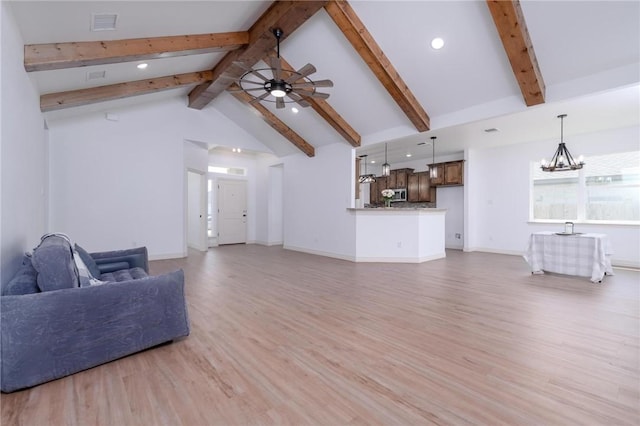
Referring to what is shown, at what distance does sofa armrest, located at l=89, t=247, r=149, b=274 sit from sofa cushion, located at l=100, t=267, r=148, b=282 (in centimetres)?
8

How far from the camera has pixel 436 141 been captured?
7230 mm

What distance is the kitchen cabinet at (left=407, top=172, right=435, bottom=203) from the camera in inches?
347

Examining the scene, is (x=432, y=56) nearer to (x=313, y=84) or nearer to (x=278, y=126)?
(x=313, y=84)

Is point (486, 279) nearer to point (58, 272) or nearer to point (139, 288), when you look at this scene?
point (139, 288)

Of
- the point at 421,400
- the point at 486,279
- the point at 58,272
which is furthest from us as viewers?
the point at 486,279

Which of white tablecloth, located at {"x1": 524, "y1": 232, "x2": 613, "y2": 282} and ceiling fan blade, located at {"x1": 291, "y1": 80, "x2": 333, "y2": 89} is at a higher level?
ceiling fan blade, located at {"x1": 291, "y1": 80, "x2": 333, "y2": 89}

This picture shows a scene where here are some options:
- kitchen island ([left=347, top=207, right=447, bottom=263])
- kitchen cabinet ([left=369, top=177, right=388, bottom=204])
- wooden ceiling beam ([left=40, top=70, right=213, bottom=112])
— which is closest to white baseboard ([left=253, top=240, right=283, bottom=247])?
kitchen cabinet ([left=369, top=177, right=388, bottom=204])

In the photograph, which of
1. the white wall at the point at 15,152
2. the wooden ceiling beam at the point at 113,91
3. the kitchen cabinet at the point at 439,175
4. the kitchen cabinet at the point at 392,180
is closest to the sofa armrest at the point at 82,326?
the white wall at the point at 15,152

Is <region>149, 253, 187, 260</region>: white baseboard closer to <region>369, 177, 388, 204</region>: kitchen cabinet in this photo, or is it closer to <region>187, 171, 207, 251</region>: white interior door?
<region>187, 171, 207, 251</region>: white interior door

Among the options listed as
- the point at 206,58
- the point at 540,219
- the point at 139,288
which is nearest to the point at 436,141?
the point at 540,219

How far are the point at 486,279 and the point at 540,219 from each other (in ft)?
12.6

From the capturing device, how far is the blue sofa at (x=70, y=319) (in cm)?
177

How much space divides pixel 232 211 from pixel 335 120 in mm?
5023

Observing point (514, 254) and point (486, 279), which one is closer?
point (486, 279)
